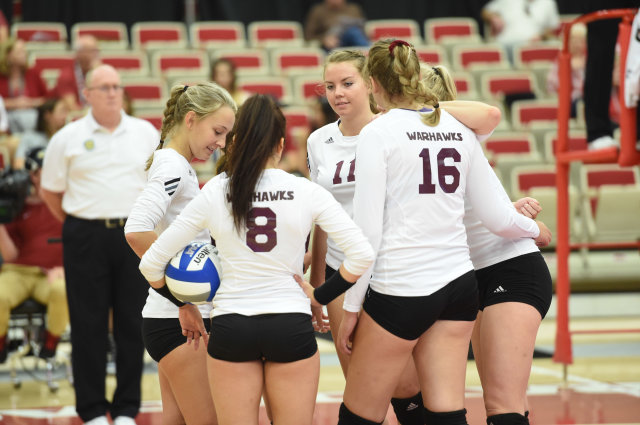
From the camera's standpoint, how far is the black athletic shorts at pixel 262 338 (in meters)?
3.08

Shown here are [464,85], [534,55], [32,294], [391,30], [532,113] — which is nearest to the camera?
[32,294]

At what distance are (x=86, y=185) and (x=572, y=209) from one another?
5.71m

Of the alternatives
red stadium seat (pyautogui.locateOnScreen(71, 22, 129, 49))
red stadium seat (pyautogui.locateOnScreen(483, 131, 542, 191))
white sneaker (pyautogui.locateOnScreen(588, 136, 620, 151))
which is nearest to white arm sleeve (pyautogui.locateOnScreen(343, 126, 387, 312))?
white sneaker (pyautogui.locateOnScreen(588, 136, 620, 151))

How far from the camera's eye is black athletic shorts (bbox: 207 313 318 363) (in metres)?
3.08

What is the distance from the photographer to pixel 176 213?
12.1 ft

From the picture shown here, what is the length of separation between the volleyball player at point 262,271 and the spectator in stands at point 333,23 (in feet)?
30.4

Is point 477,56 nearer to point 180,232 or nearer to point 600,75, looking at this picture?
point 600,75

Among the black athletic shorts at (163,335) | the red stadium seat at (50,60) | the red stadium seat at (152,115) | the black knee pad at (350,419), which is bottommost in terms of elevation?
the black knee pad at (350,419)

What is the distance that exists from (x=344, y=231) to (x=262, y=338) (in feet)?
1.44

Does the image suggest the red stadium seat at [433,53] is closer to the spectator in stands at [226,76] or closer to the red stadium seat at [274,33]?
the red stadium seat at [274,33]

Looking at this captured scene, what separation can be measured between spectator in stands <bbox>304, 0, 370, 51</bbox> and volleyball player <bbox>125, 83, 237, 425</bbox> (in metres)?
8.71

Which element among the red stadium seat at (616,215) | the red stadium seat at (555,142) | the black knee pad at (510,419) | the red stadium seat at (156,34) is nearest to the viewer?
the black knee pad at (510,419)

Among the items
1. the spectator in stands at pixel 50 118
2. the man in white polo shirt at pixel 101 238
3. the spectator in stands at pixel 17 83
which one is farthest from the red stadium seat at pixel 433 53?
the man in white polo shirt at pixel 101 238

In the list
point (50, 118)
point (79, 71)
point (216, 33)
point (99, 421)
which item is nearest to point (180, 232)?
point (99, 421)
